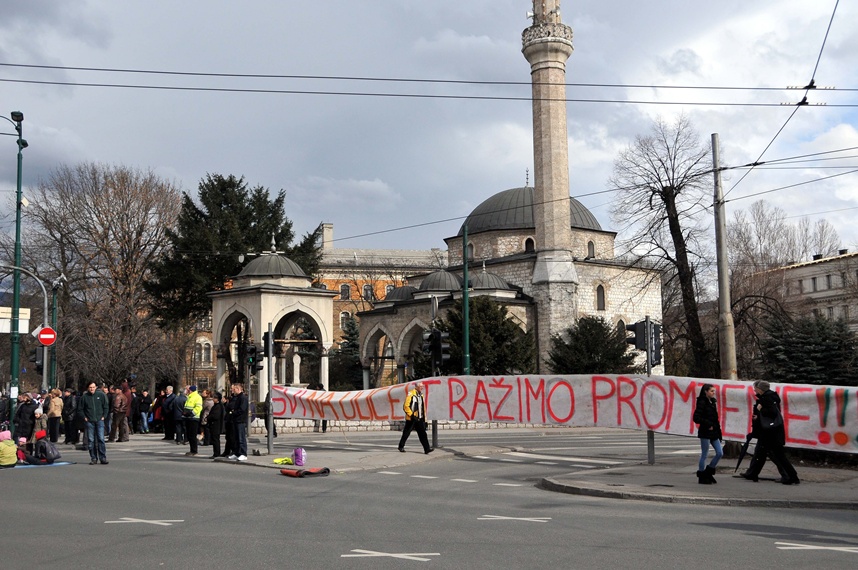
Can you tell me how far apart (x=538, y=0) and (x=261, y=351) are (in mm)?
32057

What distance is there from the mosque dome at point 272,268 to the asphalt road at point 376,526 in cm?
2025

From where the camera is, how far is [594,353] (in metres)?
44.3

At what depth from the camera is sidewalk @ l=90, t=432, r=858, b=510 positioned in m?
11.5

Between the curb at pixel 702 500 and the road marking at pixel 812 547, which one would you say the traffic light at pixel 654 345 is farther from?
the road marking at pixel 812 547

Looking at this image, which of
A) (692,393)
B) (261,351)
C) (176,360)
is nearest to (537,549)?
(692,393)

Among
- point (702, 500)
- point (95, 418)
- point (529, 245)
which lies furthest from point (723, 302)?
point (529, 245)

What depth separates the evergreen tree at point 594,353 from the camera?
43844 mm

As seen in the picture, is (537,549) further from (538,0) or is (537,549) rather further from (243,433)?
(538,0)

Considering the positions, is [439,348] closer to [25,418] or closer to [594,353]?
[25,418]

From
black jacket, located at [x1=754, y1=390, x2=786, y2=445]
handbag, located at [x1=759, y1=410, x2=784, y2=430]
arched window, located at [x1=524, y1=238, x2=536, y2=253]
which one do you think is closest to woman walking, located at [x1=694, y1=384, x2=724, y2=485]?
black jacket, located at [x1=754, y1=390, x2=786, y2=445]

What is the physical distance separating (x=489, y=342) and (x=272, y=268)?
1132 cm

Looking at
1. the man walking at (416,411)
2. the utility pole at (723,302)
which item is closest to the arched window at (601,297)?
the utility pole at (723,302)

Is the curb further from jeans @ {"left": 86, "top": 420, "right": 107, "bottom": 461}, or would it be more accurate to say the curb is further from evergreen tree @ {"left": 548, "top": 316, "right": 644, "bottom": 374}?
evergreen tree @ {"left": 548, "top": 316, "right": 644, "bottom": 374}

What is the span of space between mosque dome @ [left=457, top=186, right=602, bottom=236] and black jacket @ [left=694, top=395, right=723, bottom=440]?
143 ft
